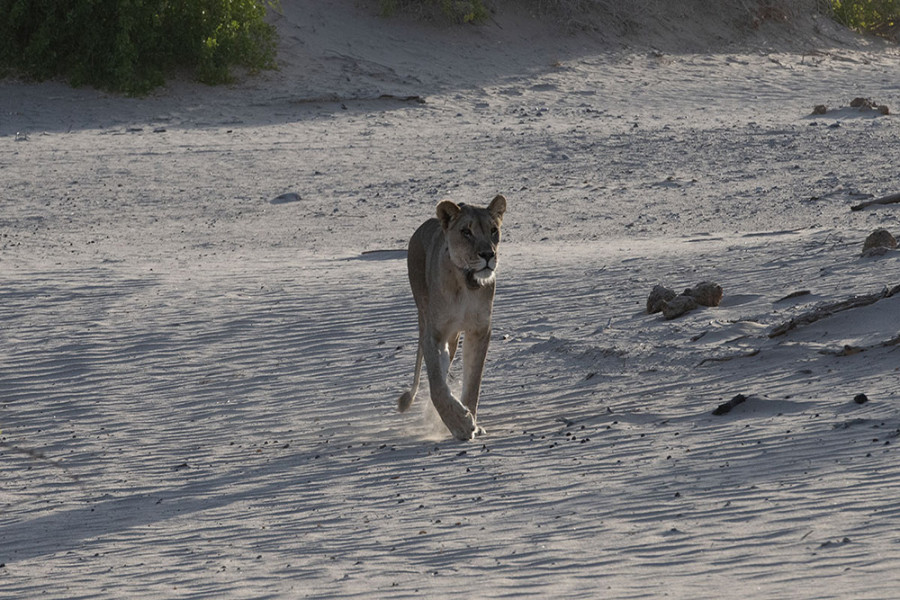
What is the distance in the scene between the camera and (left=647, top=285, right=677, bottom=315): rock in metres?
10.0

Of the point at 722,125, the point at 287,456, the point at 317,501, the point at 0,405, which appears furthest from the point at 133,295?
the point at 722,125

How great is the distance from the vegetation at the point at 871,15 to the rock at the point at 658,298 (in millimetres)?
24763

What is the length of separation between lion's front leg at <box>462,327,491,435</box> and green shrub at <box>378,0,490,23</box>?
69.4 ft

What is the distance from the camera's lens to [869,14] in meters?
32.9

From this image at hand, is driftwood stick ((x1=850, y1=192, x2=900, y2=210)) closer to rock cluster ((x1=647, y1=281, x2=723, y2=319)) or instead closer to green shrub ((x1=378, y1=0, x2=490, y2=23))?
rock cluster ((x1=647, y1=281, x2=723, y2=319))

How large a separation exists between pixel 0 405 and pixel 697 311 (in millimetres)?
5263

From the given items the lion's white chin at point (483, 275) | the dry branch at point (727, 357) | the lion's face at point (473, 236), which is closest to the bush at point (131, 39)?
the dry branch at point (727, 357)

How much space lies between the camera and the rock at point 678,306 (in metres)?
9.78

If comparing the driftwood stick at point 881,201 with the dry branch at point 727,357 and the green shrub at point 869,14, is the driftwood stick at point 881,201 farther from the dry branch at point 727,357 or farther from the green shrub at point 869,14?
the green shrub at point 869,14

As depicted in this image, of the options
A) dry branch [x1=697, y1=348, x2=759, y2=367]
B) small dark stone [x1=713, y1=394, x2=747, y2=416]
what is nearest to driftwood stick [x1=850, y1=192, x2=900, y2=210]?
dry branch [x1=697, y1=348, x2=759, y2=367]

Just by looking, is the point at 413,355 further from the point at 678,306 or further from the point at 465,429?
the point at 465,429

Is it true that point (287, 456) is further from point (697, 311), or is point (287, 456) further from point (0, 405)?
point (697, 311)

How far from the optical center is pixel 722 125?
20.7 meters

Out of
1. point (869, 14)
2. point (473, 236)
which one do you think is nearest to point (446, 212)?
point (473, 236)
